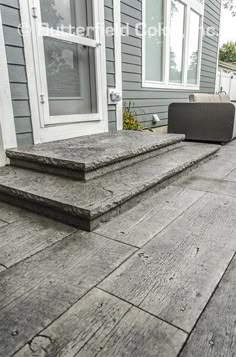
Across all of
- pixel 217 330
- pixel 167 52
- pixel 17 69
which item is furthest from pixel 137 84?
pixel 217 330

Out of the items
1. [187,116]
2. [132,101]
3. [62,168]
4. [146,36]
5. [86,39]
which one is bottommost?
[62,168]

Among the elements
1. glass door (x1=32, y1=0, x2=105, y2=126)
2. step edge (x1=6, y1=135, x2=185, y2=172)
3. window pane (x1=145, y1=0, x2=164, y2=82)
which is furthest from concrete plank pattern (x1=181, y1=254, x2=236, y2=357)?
window pane (x1=145, y1=0, x2=164, y2=82)

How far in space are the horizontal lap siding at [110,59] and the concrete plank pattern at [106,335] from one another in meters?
2.58

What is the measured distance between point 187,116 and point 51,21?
7.15ft

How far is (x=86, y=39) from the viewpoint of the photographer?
267 centimetres

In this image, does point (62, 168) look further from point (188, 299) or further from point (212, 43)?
point (212, 43)

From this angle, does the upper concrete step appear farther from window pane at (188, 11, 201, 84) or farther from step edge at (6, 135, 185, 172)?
window pane at (188, 11, 201, 84)

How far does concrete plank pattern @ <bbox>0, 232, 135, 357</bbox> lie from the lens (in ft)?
2.66

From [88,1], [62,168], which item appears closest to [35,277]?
[62,168]

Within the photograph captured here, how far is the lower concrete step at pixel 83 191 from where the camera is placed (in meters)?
1.43

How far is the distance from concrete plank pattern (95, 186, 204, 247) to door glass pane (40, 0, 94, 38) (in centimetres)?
189

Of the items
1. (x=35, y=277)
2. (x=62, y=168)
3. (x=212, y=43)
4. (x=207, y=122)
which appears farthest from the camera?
(x=212, y=43)

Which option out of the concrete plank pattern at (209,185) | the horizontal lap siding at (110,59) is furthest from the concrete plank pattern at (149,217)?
the horizontal lap siding at (110,59)

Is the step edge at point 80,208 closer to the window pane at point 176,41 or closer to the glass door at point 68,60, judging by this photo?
the glass door at point 68,60
